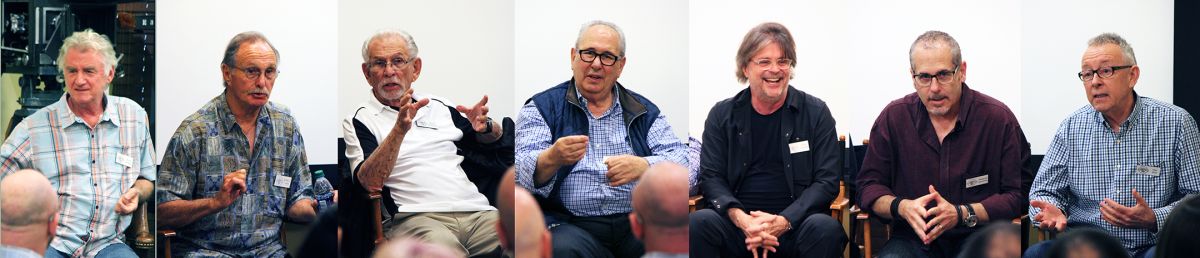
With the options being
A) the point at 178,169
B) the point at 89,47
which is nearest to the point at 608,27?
the point at 178,169

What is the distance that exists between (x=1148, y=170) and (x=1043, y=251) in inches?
18.6

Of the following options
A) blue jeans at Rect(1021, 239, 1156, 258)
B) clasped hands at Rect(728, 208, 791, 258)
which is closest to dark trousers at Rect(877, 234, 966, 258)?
blue jeans at Rect(1021, 239, 1156, 258)

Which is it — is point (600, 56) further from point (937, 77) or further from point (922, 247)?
point (922, 247)

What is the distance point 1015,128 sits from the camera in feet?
11.3

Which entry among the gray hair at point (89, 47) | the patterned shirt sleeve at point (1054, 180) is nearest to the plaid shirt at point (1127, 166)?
the patterned shirt sleeve at point (1054, 180)

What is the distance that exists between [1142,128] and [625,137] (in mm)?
1841

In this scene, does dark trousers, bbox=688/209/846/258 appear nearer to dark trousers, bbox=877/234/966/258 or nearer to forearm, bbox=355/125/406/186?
dark trousers, bbox=877/234/966/258

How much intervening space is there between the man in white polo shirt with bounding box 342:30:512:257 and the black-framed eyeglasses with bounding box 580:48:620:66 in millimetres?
391

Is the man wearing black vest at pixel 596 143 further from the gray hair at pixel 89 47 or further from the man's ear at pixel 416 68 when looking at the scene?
the gray hair at pixel 89 47

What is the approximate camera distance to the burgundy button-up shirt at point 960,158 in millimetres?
3432

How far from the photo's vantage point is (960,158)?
3.44 metres

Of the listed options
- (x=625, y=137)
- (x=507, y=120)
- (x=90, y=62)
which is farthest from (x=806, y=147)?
(x=90, y=62)

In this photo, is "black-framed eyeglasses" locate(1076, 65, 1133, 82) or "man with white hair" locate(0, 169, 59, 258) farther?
"black-framed eyeglasses" locate(1076, 65, 1133, 82)

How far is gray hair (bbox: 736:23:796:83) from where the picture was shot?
→ 3.46 m
